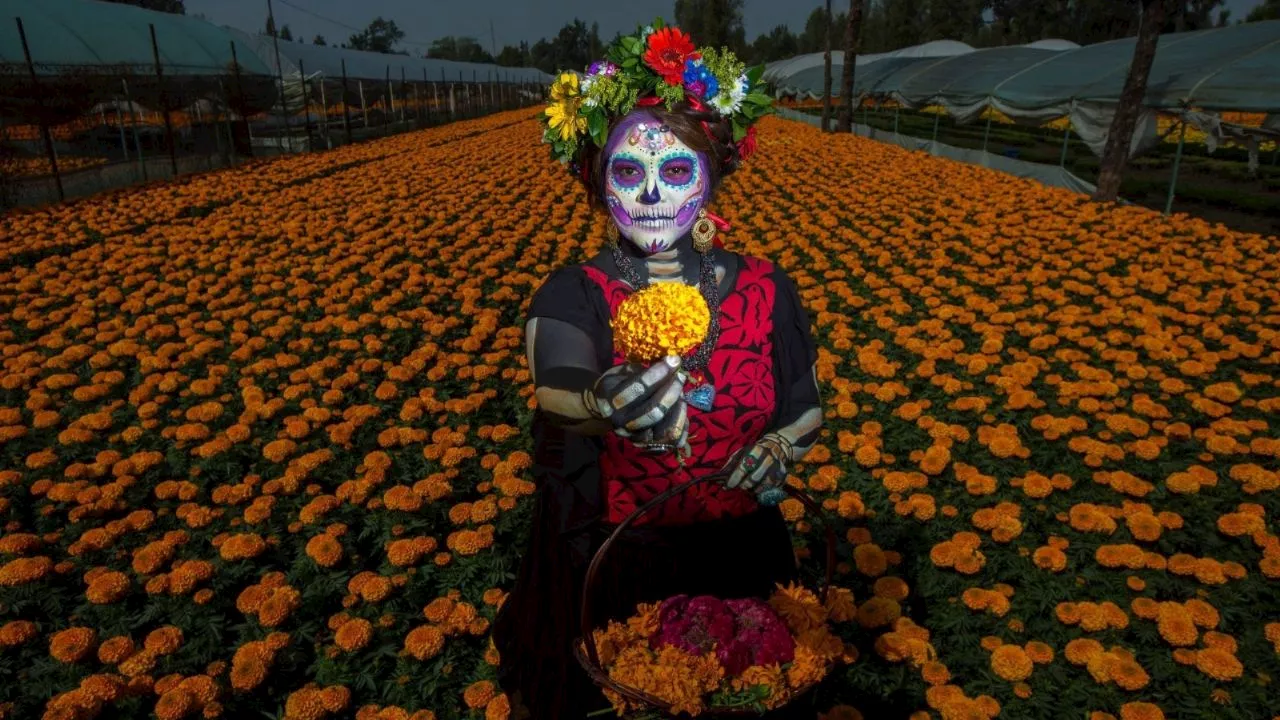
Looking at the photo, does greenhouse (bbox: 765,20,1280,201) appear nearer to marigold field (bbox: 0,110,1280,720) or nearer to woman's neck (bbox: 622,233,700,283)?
marigold field (bbox: 0,110,1280,720)

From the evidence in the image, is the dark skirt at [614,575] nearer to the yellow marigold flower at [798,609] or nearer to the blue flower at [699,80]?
the yellow marigold flower at [798,609]

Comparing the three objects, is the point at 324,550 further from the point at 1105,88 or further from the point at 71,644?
the point at 1105,88

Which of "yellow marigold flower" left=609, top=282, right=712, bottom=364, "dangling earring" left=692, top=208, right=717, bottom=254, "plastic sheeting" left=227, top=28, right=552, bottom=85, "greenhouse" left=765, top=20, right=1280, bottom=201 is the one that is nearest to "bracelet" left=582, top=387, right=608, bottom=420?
"yellow marigold flower" left=609, top=282, right=712, bottom=364

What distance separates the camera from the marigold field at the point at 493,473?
2.86m

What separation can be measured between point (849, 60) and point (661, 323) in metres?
23.8

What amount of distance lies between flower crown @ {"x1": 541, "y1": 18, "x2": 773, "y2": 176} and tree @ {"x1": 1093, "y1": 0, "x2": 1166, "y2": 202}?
11.6 metres

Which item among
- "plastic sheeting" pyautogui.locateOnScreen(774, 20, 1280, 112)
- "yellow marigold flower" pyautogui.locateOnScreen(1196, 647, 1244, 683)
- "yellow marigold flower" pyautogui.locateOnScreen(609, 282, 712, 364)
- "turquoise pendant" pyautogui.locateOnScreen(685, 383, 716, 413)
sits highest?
"plastic sheeting" pyautogui.locateOnScreen(774, 20, 1280, 112)

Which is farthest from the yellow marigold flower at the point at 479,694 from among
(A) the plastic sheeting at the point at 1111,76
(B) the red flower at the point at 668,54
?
(A) the plastic sheeting at the point at 1111,76

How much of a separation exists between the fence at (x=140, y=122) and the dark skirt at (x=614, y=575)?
13.5m

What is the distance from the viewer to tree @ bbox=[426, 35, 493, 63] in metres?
112

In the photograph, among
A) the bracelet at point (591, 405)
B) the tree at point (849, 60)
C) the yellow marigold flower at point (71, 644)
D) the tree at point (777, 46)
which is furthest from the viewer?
the tree at point (777, 46)

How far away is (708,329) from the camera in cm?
187

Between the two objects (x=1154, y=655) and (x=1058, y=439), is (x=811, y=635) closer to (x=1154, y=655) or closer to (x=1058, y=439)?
(x=1154, y=655)

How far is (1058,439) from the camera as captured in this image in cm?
457
